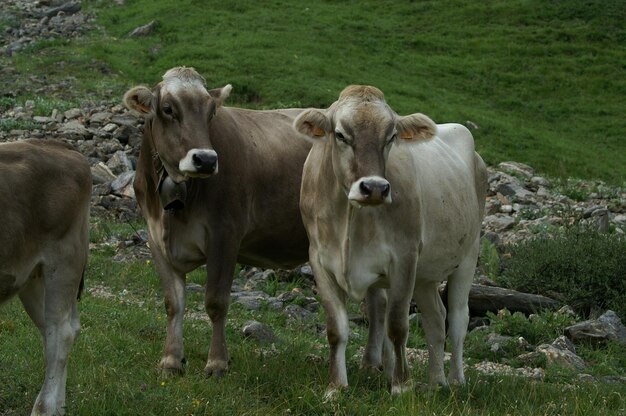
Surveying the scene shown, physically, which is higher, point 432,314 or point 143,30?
point 432,314

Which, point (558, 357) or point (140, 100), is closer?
point (140, 100)

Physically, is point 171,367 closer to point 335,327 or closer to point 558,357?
point 335,327

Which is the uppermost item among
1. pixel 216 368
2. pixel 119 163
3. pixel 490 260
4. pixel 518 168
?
pixel 216 368

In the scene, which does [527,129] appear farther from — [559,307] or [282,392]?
[282,392]

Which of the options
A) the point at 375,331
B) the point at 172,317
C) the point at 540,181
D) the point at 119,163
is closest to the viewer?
the point at 172,317

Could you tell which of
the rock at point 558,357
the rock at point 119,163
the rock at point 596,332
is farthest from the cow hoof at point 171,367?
the rock at point 119,163

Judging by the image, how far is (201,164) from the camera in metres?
9.11

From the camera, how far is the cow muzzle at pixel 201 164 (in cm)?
910

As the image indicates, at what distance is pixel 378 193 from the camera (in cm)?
783

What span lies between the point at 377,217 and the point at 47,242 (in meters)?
2.50

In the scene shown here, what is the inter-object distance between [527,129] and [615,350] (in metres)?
19.0

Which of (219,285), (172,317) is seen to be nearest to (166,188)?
(219,285)

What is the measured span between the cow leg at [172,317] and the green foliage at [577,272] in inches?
238

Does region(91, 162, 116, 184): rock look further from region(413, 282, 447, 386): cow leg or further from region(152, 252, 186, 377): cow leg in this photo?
region(413, 282, 447, 386): cow leg
